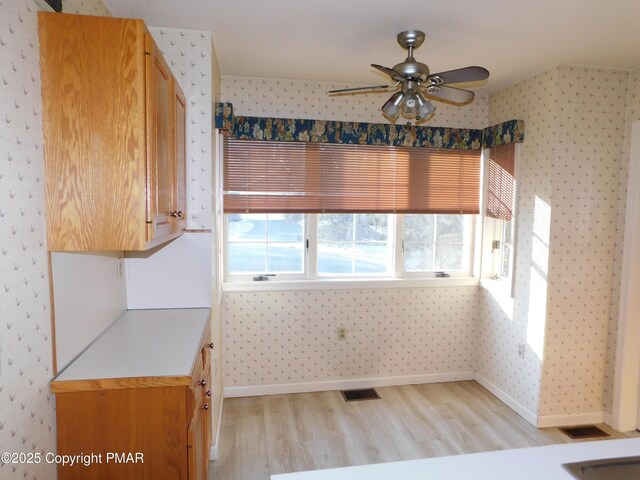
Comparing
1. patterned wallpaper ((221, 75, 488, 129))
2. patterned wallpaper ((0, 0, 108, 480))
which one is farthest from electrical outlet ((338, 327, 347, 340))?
patterned wallpaper ((0, 0, 108, 480))

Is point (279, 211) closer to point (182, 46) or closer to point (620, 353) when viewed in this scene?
point (182, 46)

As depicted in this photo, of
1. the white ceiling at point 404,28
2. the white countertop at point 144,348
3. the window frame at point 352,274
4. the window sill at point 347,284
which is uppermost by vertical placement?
the white ceiling at point 404,28

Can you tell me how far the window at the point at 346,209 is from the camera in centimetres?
313

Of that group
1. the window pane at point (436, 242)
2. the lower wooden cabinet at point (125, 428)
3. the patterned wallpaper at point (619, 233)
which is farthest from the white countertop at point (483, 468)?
the window pane at point (436, 242)

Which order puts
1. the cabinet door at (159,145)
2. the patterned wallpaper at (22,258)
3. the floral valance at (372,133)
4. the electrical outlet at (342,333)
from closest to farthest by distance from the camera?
the patterned wallpaper at (22,258)
the cabinet door at (159,145)
the floral valance at (372,133)
the electrical outlet at (342,333)

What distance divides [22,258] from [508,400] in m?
3.35

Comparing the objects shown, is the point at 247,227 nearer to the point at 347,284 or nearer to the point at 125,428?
the point at 347,284

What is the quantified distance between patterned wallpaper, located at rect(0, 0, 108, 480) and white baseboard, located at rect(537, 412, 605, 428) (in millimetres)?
3008

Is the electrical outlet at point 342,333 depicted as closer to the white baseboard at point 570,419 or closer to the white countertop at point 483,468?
the white baseboard at point 570,419

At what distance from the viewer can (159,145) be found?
5.38 ft

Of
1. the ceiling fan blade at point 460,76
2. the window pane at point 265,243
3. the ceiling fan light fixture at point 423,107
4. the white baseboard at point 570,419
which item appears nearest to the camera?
the ceiling fan blade at point 460,76

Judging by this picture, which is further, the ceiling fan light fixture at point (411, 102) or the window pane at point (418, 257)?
the window pane at point (418, 257)

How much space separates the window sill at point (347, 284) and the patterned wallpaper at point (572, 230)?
64 centimetres

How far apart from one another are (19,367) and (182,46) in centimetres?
191
